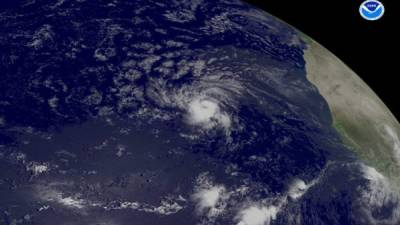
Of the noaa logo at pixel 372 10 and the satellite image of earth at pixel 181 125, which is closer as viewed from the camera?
the noaa logo at pixel 372 10

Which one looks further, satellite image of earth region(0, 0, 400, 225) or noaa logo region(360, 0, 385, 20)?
satellite image of earth region(0, 0, 400, 225)

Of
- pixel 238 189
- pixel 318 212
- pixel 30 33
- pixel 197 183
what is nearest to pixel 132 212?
pixel 197 183

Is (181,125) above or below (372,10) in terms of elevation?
below

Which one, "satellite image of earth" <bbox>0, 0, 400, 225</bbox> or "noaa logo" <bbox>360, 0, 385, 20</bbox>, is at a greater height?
"noaa logo" <bbox>360, 0, 385, 20</bbox>

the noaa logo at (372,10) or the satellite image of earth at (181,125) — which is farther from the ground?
the noaa logo at (372,10)

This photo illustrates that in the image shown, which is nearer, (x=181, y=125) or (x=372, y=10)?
(x=372, y=10)
